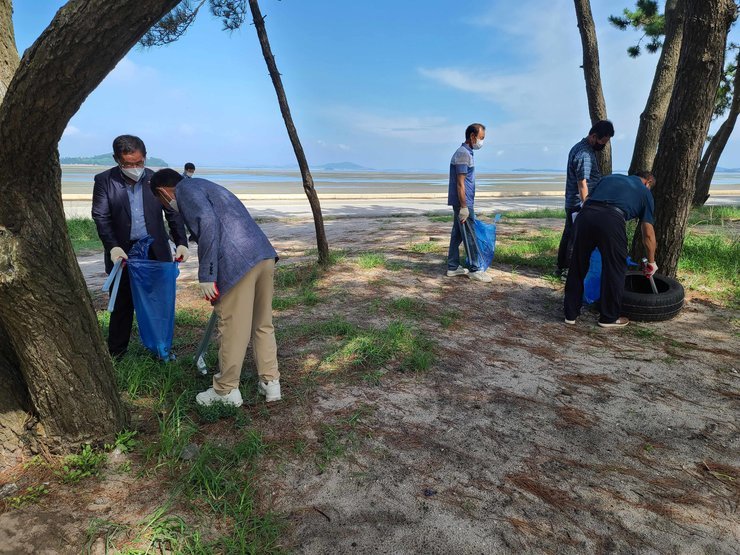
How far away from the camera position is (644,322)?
15.0 ft

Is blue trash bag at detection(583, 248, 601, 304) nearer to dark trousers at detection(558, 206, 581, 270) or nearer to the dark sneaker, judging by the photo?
the dark sneaker

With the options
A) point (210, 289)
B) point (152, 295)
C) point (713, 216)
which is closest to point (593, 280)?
point (210, 289)

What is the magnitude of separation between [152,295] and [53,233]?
50.2 inches

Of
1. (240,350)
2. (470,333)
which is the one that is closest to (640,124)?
(470,333)

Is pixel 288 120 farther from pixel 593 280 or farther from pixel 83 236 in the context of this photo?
pixel 83 236

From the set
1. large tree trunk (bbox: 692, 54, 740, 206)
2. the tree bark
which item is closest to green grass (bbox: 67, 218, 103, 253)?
the tree bark

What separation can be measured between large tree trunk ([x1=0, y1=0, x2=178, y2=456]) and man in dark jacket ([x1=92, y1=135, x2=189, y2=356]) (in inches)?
42.8

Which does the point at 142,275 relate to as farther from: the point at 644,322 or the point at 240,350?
→ the point at 644,322

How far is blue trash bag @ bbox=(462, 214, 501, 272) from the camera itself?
5.88m

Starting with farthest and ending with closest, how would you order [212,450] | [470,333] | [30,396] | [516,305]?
1. [516,305]
2. [470,333]
3. [212,450]
4. [30,396]

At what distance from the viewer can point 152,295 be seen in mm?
3359

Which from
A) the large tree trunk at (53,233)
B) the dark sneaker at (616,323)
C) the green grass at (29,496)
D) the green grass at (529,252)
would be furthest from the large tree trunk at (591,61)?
the green grass at (29,496)

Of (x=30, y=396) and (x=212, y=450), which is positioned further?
(x=212, y=450)

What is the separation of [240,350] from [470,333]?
223cm
